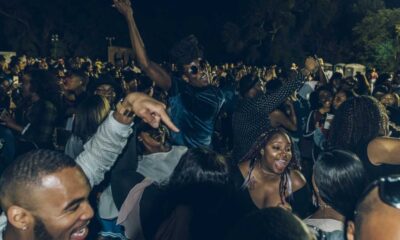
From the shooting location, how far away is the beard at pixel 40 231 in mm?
2568

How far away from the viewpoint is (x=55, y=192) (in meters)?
2.64

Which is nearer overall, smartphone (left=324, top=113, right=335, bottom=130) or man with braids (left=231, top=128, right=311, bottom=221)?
man with braids (left=231, top=128, right=311, bottom=221)

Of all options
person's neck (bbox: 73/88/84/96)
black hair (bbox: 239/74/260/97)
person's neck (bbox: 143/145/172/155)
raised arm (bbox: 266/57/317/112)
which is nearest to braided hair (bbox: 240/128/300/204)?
raised arm (bbox: 266/57/317/112)

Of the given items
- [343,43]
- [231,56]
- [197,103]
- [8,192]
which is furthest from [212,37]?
[8,192]

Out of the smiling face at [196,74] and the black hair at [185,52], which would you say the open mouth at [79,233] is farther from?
the black hair at [185,52]

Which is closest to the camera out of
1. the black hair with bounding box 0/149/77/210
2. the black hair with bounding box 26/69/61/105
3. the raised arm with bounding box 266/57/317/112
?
the black hair with bounding box 0/149/77/210

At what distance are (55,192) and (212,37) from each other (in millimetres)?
46794

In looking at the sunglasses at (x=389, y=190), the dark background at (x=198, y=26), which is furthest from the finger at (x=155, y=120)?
the dark background at (x=198, y=26)

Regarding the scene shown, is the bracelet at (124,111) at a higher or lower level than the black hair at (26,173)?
higher

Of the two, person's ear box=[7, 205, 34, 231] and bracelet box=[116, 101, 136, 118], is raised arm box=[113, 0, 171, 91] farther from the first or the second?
person's ear box=[7, 205, 34, 231]

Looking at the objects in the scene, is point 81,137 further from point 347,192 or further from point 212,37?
point 212,37

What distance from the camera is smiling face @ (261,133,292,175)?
485cm

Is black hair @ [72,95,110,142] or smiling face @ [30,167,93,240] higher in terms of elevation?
smiling face @ [30,167,93,240]

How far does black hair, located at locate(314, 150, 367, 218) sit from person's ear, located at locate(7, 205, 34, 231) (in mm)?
1808
